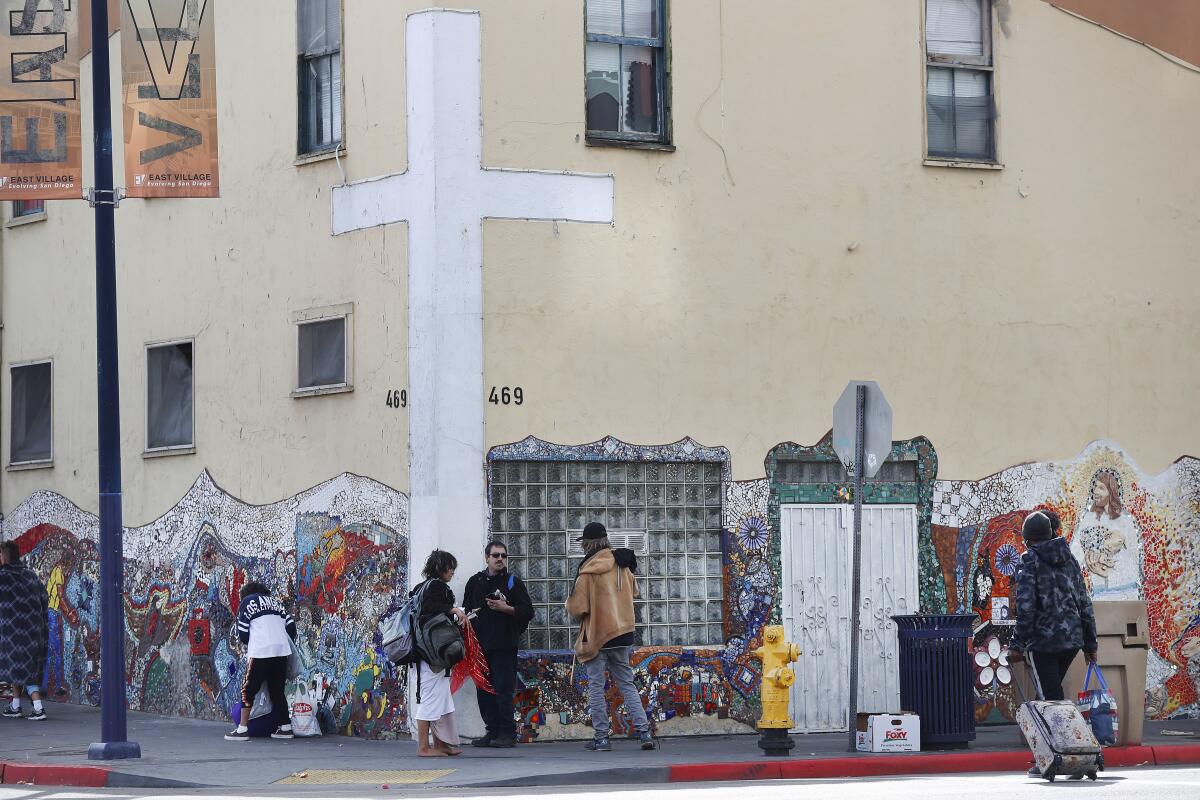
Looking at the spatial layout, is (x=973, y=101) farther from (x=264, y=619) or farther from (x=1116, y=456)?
(x=264, y=619)

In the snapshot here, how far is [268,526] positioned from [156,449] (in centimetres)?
223

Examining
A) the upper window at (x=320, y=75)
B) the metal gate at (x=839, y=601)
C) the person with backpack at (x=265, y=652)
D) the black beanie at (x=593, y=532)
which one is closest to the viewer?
the black beanie at (x=593, y=532)

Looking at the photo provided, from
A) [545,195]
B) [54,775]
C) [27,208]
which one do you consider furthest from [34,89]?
[27,208]

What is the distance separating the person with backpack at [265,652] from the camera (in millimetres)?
17000

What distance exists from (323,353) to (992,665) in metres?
7.03

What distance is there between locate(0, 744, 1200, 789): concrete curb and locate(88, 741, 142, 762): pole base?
388mm

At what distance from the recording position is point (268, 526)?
1809cm

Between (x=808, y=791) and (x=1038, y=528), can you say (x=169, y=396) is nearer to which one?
(x=1038, y=528)

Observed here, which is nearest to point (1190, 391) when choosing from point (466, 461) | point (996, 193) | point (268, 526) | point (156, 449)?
point (996, 193)

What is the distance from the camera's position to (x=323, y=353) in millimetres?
17609

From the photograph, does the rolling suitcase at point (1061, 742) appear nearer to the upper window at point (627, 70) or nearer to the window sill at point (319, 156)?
the upper window at point (627, 70)

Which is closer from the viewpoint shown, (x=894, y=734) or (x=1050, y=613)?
(x=1050, y=613)

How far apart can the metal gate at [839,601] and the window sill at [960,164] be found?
3339 millimetres

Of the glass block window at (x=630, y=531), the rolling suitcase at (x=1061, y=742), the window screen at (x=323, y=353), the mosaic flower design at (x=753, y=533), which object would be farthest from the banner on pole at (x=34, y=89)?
the rolling suitcase at (x=1061, y=742)
